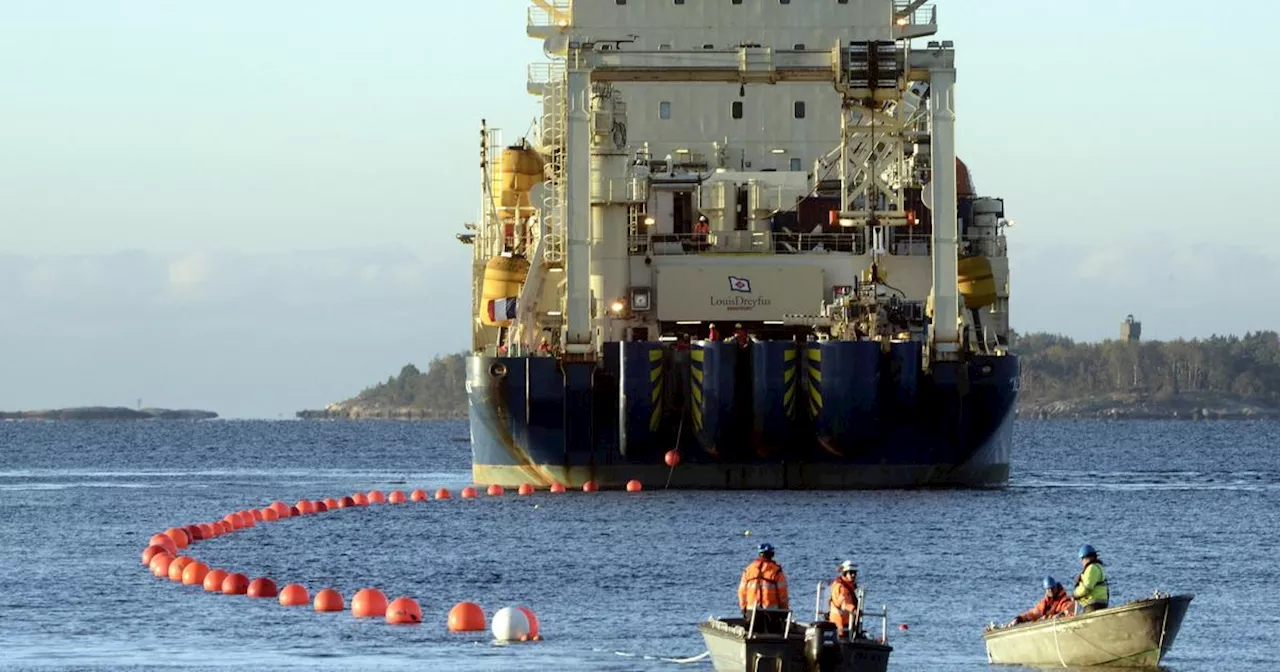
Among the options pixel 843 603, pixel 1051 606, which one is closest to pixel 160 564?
pixel 1051 606

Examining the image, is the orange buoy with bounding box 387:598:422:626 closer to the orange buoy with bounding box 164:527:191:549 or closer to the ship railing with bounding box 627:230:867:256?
the orange buoy with bounding box 164:527:191:549

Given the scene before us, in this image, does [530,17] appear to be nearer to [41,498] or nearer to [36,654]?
[41,498]

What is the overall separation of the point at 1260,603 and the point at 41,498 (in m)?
46.8

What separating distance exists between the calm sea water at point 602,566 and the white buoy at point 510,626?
1.17 ft

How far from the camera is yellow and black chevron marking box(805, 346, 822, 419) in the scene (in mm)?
59312

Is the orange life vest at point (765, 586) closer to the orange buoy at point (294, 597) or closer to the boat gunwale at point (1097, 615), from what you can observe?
the boat gunwale at point (1097, 615)

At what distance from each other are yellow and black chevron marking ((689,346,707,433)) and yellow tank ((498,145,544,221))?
16.3 m

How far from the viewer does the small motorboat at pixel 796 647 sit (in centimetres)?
2753

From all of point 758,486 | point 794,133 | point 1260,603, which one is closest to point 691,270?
point 758,486

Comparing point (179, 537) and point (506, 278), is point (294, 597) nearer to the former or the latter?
point (179, 537)

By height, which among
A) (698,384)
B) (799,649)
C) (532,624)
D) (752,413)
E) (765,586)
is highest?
(698,384)

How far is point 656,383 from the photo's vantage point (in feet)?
196

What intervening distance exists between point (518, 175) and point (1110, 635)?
46.6m

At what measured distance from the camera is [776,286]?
6569 centimetres
